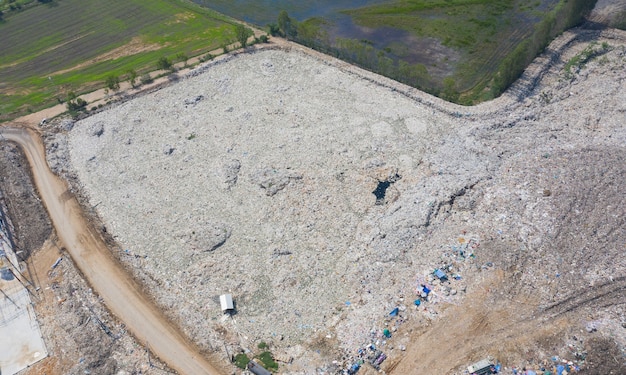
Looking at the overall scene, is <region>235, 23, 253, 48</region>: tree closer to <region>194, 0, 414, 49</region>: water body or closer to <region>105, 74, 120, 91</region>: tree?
<region>194, 0, 414, 49</region>: water body

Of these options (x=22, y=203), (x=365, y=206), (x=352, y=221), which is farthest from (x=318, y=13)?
(x=22, y=203)

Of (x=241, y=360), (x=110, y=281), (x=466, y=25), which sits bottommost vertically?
(x=241, y=360)

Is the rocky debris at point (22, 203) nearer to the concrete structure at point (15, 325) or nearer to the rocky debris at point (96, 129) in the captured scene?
the concrete structure at point (15, 325)

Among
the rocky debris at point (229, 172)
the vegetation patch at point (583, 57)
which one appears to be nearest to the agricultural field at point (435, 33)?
the vegetation patch at point (583, 57)

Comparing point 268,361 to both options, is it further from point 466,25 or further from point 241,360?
point 466,25

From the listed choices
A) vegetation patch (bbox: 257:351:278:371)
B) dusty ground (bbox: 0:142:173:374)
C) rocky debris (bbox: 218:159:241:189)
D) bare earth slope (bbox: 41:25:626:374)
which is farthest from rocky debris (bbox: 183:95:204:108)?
vegetation patch (bbox: 257:351:278:371)

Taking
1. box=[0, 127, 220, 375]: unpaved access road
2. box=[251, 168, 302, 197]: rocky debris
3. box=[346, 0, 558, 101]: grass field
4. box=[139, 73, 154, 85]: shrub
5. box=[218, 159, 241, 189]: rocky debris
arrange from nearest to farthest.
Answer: box=[0, 127, 220, 375]: unpaved access road → box=[251, 168, 302, 197]: rocky debris → box=[218, 159, 241, 189]: rocky debris → box=[346, 0, 558, 101]: grass field → box=[139, 73, 154, 85]: shrub

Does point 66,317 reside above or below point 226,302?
below
